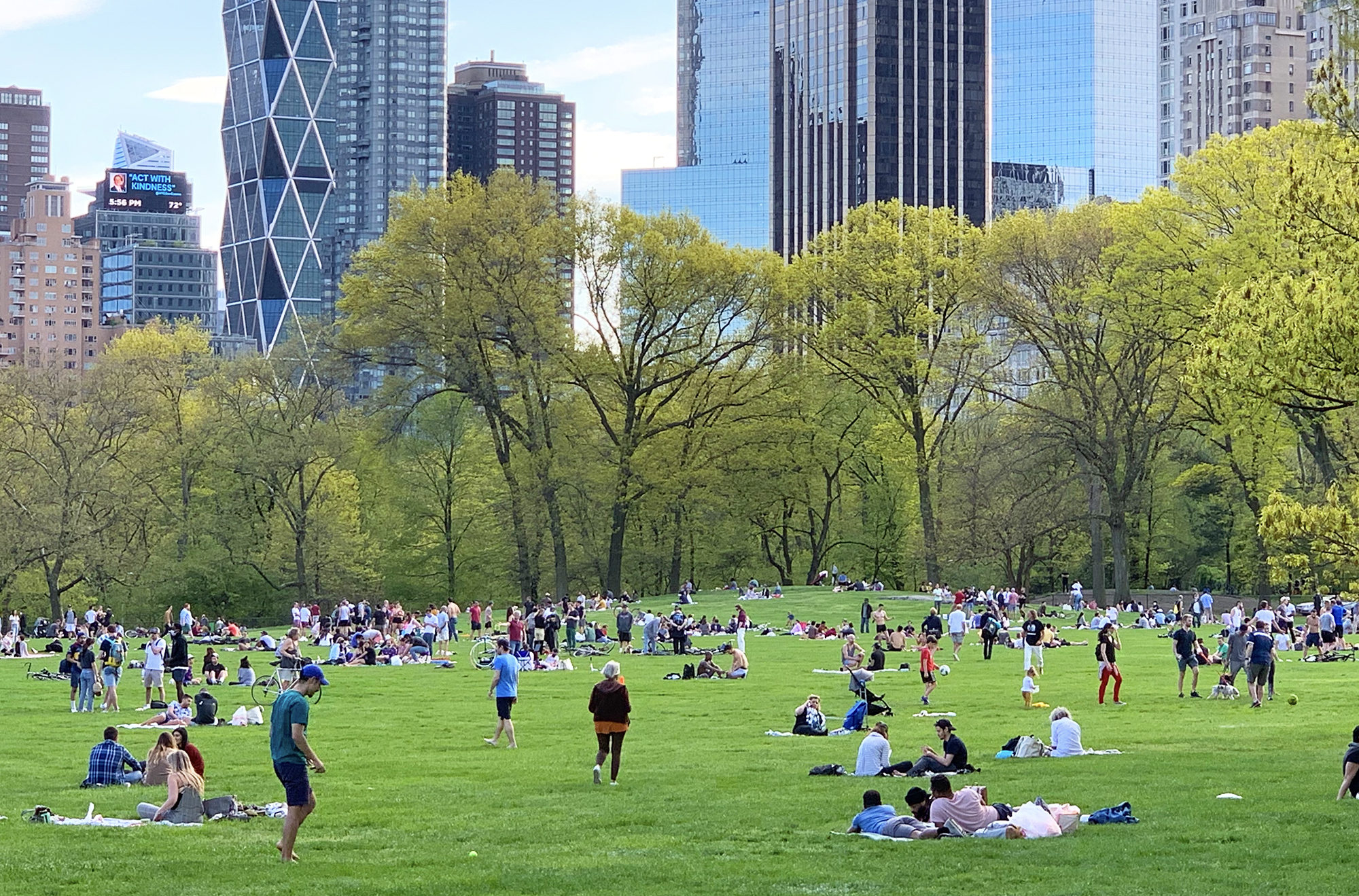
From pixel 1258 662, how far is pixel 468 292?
126ft

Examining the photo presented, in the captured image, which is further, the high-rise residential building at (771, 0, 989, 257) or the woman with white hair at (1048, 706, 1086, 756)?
the high-rise residential building at (771, 0, 989, 257)

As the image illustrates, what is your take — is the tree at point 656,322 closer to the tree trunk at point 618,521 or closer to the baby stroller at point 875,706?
the tree trunk at point 618,521

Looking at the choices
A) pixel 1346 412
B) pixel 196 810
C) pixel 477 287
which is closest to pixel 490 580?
pixel 477 287

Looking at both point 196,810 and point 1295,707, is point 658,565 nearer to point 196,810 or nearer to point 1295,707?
point 1295,707

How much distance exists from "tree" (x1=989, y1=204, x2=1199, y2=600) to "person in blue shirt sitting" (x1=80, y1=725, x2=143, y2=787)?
139ft

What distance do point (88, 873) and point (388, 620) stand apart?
39.8m

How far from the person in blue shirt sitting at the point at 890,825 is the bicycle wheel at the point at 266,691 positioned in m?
18.6

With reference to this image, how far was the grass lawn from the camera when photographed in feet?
46.9

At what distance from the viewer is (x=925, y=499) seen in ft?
221

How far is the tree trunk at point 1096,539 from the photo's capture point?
62000 mm

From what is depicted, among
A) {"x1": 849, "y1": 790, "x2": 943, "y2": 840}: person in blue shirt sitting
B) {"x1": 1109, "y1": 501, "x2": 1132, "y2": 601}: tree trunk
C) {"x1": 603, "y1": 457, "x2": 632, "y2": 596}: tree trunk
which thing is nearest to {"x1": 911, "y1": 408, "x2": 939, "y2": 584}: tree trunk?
{"x1": 1109, "y1": 501, "x2": 1132, "y2": 601}: tree trunk

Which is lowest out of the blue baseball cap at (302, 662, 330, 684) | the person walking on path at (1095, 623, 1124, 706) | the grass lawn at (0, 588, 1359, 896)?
the grass lawn at (0, 588, 1359, 896)

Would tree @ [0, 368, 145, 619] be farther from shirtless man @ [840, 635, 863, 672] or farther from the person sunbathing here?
the person sunbathing

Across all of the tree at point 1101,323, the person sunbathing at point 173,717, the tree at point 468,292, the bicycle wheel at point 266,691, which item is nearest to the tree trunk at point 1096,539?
the tree at point 1101,323
